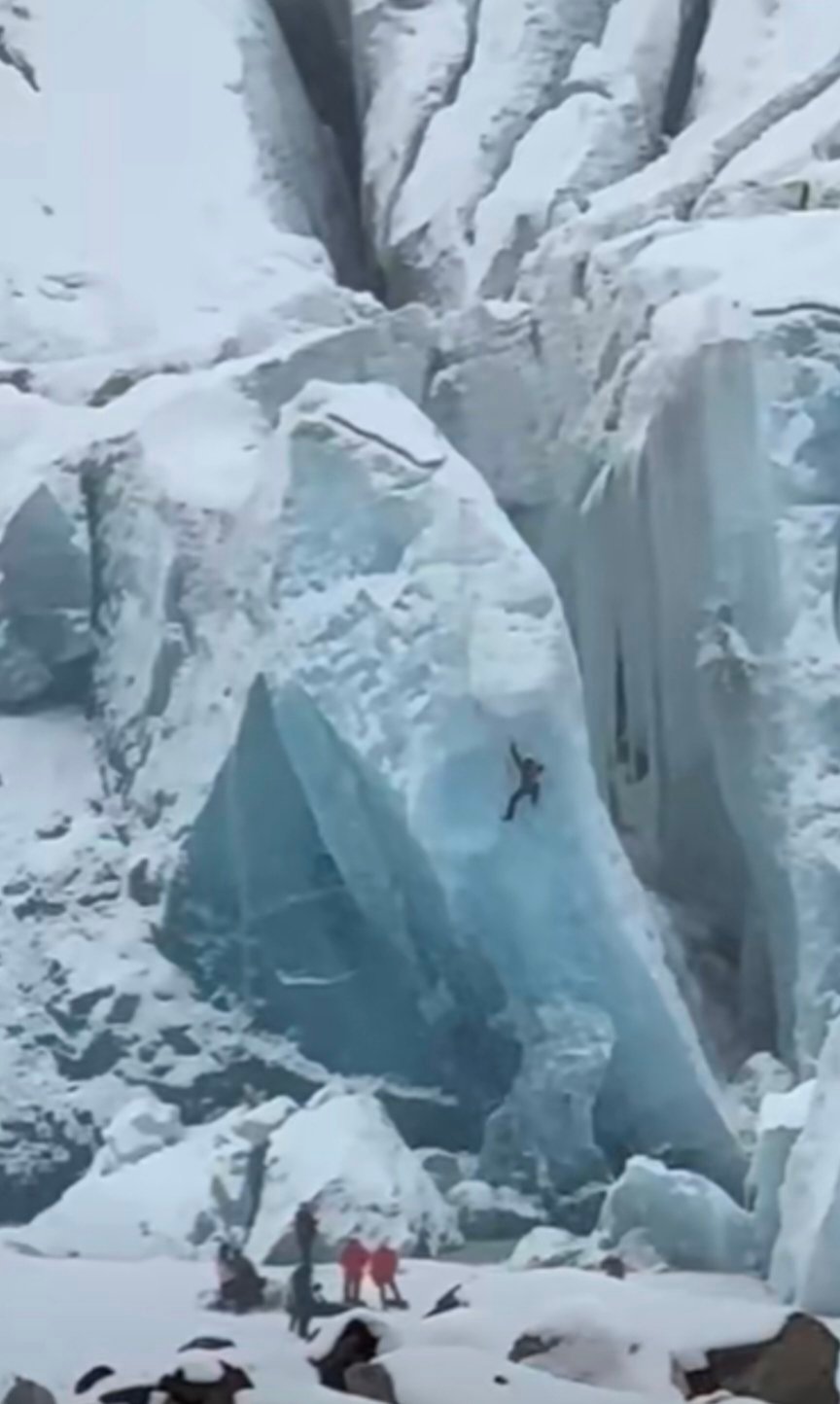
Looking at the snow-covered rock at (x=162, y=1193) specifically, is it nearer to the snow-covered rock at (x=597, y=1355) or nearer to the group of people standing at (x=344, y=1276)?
the group of people standing at (x=344, y=1276)

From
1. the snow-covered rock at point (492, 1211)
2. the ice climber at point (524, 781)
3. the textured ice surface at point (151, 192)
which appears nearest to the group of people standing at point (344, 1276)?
the snow-covered rock at point (492, 1211)

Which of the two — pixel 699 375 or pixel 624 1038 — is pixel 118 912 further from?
pixel 699 375

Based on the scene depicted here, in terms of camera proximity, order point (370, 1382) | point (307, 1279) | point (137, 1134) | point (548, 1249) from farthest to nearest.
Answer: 1. point (137, 1134)
2. point (548, 1249)
3. point (307, 1279)
4. point (370, 1382)

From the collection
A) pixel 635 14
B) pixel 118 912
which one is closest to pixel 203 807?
pixel 118 912

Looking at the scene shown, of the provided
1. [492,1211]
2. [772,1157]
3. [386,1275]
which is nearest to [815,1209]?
[772,1157]

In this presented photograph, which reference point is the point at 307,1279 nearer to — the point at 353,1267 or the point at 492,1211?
the point at 353,1267

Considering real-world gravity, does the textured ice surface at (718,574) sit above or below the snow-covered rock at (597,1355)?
above
